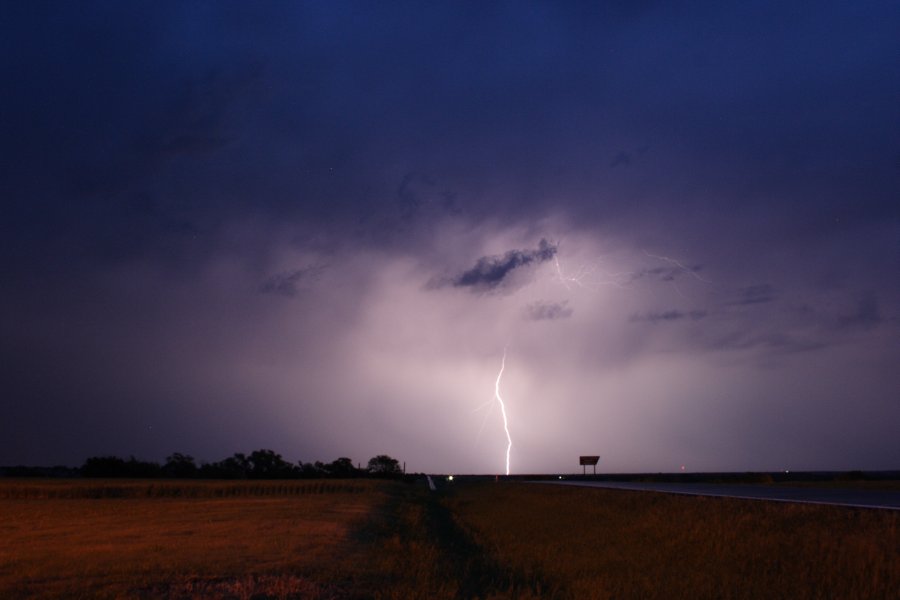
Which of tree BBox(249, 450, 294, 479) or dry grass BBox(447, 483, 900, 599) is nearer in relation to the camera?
dry grass BBox(447, 483, 900, 599)

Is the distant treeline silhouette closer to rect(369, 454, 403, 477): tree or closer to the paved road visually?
rect(369, 454, 403, 477): tree

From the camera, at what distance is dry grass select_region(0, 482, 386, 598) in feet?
47.3

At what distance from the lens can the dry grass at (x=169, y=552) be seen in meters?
14.4

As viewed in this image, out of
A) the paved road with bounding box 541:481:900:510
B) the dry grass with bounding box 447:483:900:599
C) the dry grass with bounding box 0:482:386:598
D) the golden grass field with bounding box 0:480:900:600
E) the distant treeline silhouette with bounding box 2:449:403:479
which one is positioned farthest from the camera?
the distant treeline silhouette with bounding box 2:449:403:479

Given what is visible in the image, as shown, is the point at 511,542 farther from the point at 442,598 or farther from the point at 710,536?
the point at 442,598

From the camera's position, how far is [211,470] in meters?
135

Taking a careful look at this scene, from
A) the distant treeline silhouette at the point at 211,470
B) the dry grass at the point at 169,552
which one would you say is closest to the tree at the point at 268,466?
the distant treeline silhouette at the point at 211,470

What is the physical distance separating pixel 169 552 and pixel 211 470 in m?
124

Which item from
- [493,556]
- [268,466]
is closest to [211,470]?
[268,466]

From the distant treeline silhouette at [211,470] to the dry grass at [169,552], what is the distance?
3676 inches

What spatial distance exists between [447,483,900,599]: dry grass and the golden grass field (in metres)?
0.04

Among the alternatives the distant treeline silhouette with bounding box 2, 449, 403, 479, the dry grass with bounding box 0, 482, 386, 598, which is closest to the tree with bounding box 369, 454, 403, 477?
the distant treeline silhouette with bounding box 2, 449, 403, 479

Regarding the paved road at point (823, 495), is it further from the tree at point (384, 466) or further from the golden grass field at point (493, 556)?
the tree at point (384, 466)

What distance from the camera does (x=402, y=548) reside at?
76.8ft
